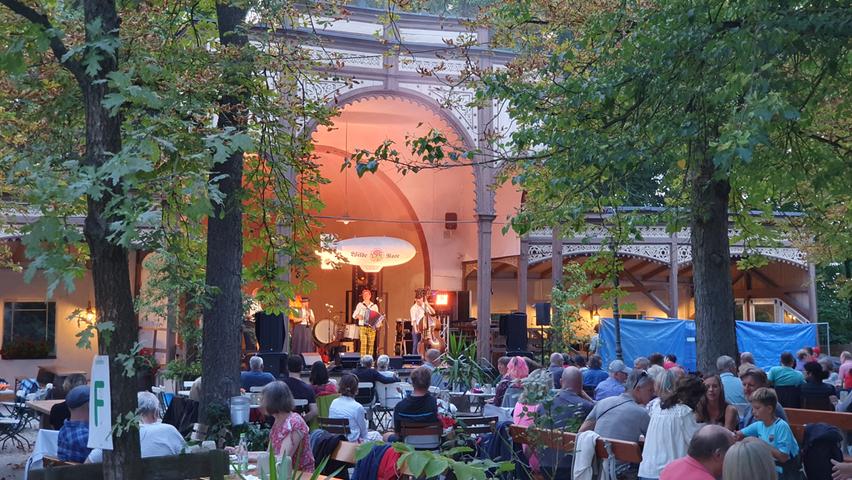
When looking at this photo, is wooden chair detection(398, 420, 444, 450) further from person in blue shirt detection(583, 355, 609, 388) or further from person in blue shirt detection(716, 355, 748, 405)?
person in blue shirt detection(583, 355, 609, 388)

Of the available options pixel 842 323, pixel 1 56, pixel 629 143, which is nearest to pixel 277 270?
pixel 629 143

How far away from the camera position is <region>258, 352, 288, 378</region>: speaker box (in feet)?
55.8

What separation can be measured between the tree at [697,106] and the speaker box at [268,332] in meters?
8.10

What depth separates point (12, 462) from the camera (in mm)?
12320

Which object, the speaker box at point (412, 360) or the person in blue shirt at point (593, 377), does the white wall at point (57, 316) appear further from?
the person in blue shirt at point (593, 377)

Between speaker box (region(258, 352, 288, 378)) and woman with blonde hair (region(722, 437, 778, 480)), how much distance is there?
1363cm

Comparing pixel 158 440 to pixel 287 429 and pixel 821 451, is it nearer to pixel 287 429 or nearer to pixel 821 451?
pixel 287 429

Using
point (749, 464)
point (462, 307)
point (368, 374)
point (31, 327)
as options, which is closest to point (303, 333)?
point (462, 307)

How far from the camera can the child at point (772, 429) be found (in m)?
6.37

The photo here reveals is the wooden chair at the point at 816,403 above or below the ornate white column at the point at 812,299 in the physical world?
below

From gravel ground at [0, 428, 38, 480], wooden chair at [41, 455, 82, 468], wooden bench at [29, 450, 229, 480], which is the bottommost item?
gravel ground at [0, 428, 38, 480]

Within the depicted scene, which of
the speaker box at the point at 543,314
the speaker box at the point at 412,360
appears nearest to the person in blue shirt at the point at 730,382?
the speaker box at the point at 543,314

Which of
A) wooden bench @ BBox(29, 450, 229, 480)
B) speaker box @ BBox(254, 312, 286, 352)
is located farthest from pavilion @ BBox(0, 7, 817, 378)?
wooden bench @ BBox(29, 450, 229, 480)

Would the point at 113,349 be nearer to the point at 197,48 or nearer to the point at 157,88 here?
the point at 157,88
